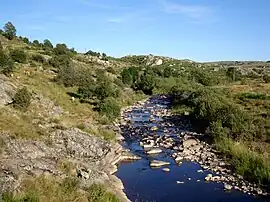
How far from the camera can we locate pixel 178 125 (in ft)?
141

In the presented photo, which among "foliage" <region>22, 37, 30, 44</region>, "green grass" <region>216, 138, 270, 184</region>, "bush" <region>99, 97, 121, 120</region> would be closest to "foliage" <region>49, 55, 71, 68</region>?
"bush" <region>99, 97, 121, 120</region>

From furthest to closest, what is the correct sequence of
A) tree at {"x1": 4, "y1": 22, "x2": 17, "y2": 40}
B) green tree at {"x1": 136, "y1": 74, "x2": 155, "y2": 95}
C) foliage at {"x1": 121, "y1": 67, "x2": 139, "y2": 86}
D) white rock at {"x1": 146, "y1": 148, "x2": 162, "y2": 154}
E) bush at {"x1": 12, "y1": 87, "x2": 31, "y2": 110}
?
tree at {"x1": 4, "y1": 22, "x2": 17, "y2": 40} < green tree at {"x1": 136, "y1": 74, "x2": 155, "y2": 95} < foliage at {"x1": 121, "y1": 67, "x2": 139, "y2": 86} < white rock at {"x1": 146, "y1": 148, "x2": 162, "y2": 154} < bush at {"x1": 12, "y1": 87, "x2": 31, "y2": 110}

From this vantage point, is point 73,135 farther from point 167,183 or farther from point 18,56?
point 18,56

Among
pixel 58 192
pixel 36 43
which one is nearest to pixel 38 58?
pixel 36 43

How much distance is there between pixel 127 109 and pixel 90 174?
115 feet

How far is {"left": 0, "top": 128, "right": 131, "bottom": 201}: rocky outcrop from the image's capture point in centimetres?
1880

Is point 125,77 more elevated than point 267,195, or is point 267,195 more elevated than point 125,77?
point 125,77

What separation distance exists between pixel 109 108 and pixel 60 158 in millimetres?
20566

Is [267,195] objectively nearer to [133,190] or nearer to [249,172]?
[249,172]

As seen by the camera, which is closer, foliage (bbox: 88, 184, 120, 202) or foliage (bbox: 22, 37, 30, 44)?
foliage (bbox: 88, 184, 120, 202)

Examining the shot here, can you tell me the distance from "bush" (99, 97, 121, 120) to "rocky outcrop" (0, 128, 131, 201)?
12.5 m

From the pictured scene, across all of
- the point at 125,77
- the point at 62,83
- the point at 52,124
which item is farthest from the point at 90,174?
the point at 125,77

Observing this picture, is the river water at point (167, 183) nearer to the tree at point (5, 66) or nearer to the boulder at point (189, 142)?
the boulder at point (189, 142)

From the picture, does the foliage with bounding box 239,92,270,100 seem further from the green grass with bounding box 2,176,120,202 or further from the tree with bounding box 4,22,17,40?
the tree with bounding box 4,22,17,40
